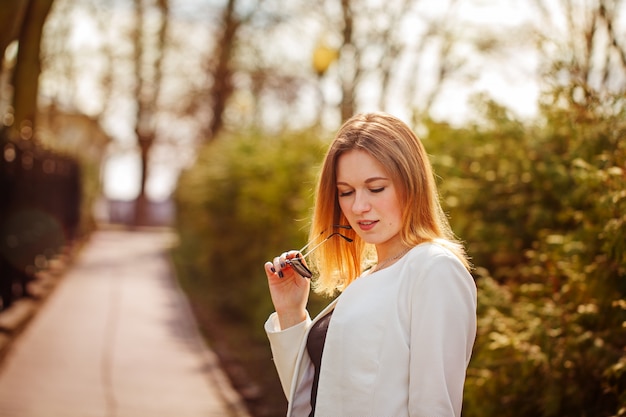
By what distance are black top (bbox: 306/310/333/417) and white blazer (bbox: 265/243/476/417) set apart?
7.3 inches

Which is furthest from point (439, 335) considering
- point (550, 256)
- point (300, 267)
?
point (550, 256)

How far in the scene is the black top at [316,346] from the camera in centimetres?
285

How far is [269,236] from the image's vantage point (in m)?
11.2

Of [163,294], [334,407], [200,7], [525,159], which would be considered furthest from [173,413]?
[200,7]

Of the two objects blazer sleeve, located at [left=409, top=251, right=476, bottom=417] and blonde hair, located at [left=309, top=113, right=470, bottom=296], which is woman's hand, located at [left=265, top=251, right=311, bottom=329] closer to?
blonde hair, located at [left=309, top=113, right=470, bottom=296]

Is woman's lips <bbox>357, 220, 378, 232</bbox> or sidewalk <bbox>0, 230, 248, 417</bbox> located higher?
woman's lips <bbox>357, 220, 378, 232</bbox>

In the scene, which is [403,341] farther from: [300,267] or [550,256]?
[550,256]

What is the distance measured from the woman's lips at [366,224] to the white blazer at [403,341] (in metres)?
0.17

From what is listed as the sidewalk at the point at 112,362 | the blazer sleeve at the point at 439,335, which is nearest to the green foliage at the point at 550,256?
the blazer sleeve at the point at 439,335

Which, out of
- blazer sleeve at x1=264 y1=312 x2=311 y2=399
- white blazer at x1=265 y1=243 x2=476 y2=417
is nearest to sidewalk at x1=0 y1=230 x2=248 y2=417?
blazer sleeve at x1=264 y1=312 x2=311 y2=399

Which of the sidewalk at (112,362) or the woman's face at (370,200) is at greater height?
the woman's face at (370,200)

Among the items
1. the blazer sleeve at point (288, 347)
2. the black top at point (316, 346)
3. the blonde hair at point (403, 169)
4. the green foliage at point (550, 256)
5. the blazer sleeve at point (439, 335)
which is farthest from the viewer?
the green foliage at point (550, 256)

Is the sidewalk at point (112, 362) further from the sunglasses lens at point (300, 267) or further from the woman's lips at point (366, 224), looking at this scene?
the woman's lips at point (366, 224)

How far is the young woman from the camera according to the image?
2.41 m
